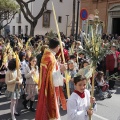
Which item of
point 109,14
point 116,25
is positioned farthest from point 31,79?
point 116,25

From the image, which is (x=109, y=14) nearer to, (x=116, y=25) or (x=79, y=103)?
(x=116, y=25)

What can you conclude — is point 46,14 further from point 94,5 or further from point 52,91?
point 52,91

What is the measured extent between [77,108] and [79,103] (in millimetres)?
72

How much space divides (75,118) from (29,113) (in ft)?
9.25

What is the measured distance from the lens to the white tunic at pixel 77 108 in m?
3.29

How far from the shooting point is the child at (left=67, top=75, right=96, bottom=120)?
10.8ft

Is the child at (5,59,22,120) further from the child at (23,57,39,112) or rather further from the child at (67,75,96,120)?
the child at (67,75,96,120)

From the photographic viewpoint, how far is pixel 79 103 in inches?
132

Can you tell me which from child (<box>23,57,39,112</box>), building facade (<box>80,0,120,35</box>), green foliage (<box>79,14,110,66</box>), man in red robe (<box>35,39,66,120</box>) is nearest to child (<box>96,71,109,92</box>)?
child (<box>23,57,39,112</box>)

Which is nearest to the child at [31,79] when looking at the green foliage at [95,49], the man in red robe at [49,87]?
the man in red robe at [49,87]

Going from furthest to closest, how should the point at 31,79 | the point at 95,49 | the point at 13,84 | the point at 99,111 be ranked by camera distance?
the point at 99,111, the point at 31,79, the point at 13,84, the point at 95,49

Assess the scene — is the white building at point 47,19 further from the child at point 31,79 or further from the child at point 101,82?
the child at point 31,79

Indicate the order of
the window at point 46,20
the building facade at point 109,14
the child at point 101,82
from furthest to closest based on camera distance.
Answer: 1. the window at point 46,20
2. the building facade at point 109,14
3. the child at point 101,82

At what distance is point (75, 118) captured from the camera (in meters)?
3.29
